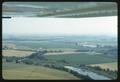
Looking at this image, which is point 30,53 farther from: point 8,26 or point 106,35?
point 106,35

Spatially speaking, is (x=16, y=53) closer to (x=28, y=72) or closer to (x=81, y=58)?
(x=28, y=72)

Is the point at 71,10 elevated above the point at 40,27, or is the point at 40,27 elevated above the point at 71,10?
the point at 71,10

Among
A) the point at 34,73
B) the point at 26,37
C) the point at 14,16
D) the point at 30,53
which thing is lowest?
the point at 34,73

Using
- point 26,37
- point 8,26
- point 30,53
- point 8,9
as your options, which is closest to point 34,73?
point 30,53

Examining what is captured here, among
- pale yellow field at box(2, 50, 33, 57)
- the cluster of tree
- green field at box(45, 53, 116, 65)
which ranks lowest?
the cluster of tree

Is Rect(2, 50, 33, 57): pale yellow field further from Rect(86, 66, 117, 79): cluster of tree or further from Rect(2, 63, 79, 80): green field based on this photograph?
Rect(86, 66, 117, 79): cluster of tree

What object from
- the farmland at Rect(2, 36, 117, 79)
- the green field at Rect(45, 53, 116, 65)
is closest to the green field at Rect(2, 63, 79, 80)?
the farmland at Rect(2, 36, 117, 79)

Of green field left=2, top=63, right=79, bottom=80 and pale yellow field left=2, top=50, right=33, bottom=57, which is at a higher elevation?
pale yellow field left=2, top=50, right=33, bottom=57

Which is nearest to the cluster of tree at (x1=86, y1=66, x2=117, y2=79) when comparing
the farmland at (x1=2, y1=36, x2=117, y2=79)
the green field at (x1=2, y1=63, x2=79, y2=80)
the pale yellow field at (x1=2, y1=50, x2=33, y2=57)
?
the farmland at (x1=2, y1=36, x2=117, y2=79)
